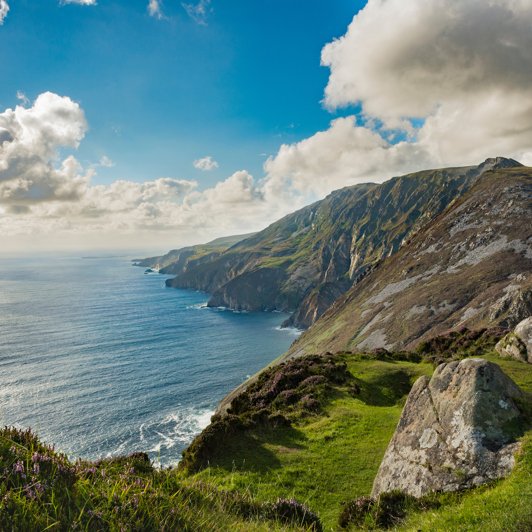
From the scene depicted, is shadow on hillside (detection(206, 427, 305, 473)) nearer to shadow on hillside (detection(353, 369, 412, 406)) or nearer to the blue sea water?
the blue sea water

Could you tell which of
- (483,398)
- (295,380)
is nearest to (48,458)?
(483,398)

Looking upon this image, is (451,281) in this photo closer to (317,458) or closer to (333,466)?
(317,458)

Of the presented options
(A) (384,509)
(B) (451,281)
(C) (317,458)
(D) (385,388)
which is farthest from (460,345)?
(B) (451,281)

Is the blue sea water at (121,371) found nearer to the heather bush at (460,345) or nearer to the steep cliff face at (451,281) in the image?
the steep cliff face at (451,281)

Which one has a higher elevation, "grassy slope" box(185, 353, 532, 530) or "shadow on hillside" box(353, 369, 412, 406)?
"grassy slope" box(185, 353, 532, 530)

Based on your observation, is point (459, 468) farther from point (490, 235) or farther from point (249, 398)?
point (490, 235)

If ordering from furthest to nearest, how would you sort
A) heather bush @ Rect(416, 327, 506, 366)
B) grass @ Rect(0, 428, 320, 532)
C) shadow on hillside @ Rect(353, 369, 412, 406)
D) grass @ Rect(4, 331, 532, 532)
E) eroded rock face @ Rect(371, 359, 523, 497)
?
heather bush @ Rect(416, 327, 506, 366) < shadow on hillside @ Rect(353, 369, 412, 406) < eroded rock face @ Rect(371, 359, 523, 497) < grass @ Rect(4, 331, 532, 532) < grass @ Rect(0, 428, 320, 532)

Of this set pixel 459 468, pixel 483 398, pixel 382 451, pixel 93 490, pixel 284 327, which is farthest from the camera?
pixel 284 327

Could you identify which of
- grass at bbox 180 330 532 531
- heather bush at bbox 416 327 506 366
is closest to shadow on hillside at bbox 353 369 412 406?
grass at bbox 180 330 532 531
